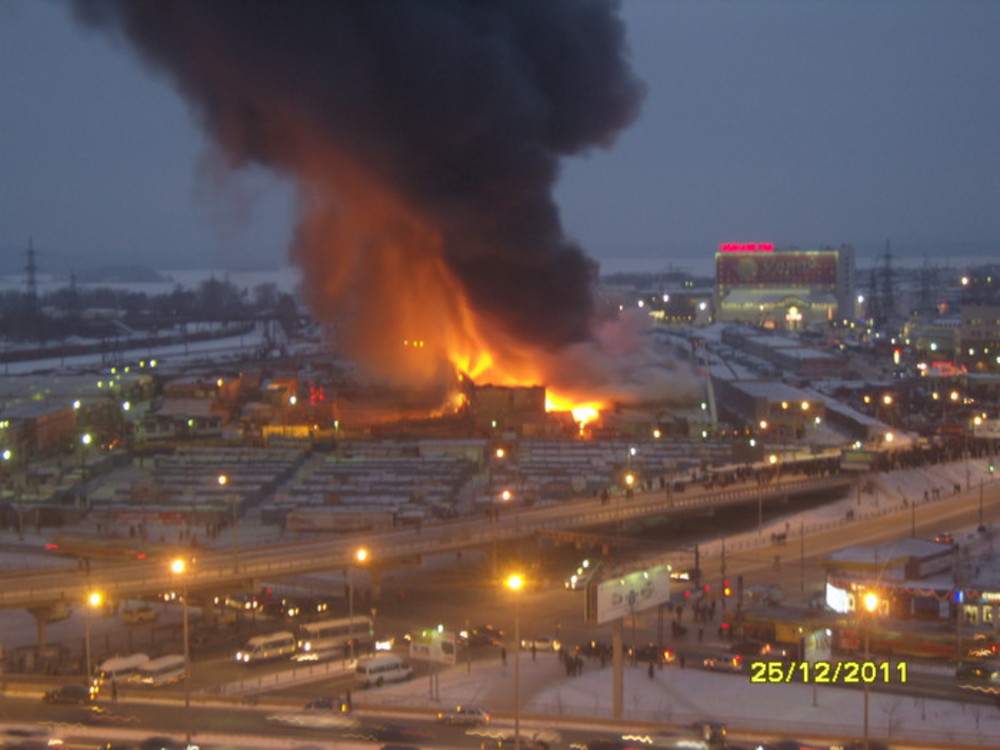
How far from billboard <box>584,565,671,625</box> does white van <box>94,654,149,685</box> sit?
3.19 m

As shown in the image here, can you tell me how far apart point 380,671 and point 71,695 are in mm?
2026

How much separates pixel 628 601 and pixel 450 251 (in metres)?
12.3

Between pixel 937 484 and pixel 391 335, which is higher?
pixel 391 335

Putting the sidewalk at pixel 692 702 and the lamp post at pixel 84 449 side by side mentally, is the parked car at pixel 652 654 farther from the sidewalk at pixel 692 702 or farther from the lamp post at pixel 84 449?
the lamp post at pixel 84 449

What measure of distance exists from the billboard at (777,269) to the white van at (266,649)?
4109 cm

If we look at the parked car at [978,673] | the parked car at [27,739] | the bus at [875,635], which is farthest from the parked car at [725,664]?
the parked car at [27,739]

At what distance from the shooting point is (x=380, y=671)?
30.1 feet

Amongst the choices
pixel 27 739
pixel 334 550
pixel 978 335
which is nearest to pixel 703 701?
pixel 27 739

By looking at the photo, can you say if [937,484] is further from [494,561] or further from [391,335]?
[391,335]

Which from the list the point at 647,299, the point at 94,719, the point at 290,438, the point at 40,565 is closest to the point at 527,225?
the point at 290,438

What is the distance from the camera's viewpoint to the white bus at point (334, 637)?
32.9 feet

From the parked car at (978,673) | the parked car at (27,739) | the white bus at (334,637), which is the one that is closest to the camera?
the parked car at (27,739)

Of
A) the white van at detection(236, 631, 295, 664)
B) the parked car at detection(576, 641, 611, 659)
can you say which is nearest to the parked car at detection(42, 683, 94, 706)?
the white van at detection(236, 631, 295, 664)

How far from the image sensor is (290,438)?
65.0ft
